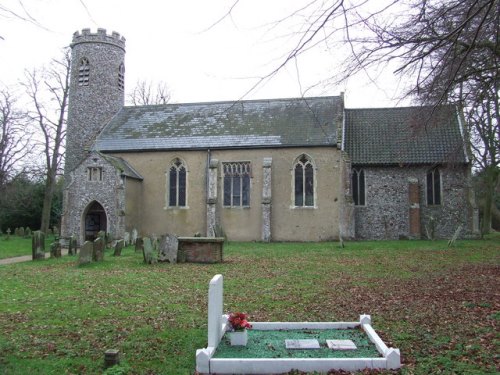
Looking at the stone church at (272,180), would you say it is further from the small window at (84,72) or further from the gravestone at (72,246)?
the gravestone at (72,246)

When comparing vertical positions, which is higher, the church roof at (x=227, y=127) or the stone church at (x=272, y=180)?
the church roof at (x=227, y=127)

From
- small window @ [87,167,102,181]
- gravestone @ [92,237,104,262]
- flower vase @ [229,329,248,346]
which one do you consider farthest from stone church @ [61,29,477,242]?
flower vase @ [229,329,248,346]

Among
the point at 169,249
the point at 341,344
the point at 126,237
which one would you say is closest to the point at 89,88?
the point at 126,237

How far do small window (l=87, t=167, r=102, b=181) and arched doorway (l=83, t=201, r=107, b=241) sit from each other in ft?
4.60

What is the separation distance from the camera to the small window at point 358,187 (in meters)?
26.7

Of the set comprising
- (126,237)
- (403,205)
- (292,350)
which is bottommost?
(292,350)

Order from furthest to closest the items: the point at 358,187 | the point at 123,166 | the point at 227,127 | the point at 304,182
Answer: the point at 227,127 → the point at 358,187 → the point at 123,166 → the point at 304,182

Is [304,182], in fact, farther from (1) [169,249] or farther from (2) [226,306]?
(2) [226,306]

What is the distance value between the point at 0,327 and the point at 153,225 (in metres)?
20.4

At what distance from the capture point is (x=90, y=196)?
25641 millimetres

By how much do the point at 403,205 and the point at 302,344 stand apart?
21.6 meters

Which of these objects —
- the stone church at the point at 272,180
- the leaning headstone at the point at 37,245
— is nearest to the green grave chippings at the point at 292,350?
the leaning headstone at the point at 37,245

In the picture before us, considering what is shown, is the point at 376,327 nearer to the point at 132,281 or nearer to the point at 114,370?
the point at 114,370

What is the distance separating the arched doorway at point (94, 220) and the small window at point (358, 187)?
14.0 metres
